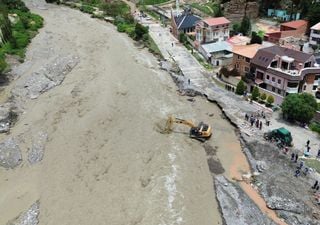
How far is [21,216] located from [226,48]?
133ft

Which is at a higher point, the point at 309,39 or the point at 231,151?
the point at 309,39

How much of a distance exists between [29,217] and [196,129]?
1840 cm

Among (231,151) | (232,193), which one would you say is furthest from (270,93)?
(232,193)

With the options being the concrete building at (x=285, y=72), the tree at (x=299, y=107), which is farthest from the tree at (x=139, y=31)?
the tree at (x=299, y=107)

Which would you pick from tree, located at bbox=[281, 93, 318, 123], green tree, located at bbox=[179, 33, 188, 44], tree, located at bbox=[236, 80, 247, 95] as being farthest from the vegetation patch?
tree, located at bbox=[281, 93, 318, 123]

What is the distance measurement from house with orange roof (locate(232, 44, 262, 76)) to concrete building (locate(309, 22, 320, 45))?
13097mm

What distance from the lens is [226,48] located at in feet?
196

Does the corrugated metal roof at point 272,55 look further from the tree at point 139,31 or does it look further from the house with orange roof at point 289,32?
the tree at point 139,31

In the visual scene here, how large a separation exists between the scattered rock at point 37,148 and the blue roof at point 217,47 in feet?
97.9

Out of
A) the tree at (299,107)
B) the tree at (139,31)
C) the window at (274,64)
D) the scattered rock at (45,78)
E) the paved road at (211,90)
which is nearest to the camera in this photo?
the paved road at (211,90)

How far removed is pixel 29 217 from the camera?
30000 mm

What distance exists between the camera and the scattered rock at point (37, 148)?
37.2 metres

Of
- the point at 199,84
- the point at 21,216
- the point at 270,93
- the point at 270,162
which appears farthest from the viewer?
the point at 199,84

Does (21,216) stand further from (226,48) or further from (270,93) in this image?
(226,48)
